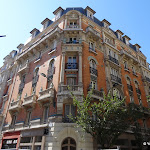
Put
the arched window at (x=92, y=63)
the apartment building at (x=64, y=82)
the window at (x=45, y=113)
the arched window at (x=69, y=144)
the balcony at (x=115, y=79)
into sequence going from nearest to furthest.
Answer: the arched window at (x=69, y=144) → the apartment building at (x=64, y=82) → the window at (x=45, y=113) → the arched window at (x=92, y=63) → the balcony at (x=115, y=79)

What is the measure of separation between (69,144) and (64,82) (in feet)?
20.5

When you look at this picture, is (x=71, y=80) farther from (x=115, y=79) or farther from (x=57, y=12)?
(x=57, y=12)

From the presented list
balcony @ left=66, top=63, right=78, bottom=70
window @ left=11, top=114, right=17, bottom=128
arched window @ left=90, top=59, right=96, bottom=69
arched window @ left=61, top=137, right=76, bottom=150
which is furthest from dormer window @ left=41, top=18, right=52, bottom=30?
arched window @ left=61, top=137, right=76, bottom=150

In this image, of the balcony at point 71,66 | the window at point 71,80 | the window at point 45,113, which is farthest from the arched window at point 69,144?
the balcony at point 71,66

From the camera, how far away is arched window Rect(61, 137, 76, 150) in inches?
482

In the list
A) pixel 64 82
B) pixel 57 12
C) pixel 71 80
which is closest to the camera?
pixel 64 82

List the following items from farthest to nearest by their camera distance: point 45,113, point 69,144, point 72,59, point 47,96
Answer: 1. point 72,59
2. point 45,113
3. point 47,96
4. point 69,144

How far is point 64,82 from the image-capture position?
1548cm

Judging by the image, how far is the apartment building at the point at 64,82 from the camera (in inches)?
529

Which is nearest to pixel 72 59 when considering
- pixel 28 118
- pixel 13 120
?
pixel 28 118

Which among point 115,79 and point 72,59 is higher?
point 72,59

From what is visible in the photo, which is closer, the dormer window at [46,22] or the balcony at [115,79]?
the balcony at [115,79]

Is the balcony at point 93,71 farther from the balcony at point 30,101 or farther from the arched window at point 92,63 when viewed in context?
the balcony at point 30,101

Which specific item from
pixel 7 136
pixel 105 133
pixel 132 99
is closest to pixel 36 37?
pixel 7 136
